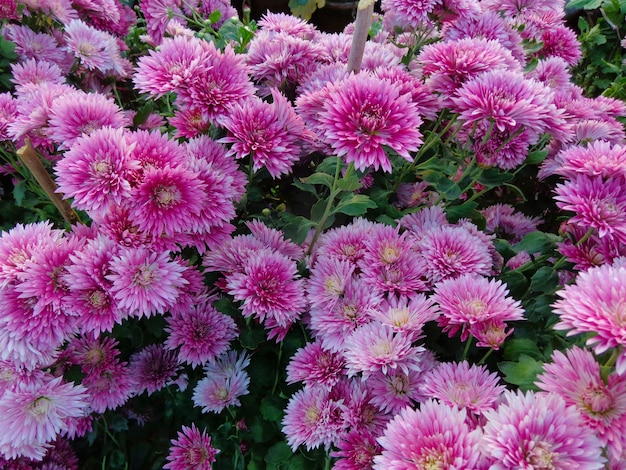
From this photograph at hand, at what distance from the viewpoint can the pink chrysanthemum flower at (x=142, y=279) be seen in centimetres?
69

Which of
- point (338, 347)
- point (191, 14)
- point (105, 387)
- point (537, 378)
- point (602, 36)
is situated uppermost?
point (602, 36)

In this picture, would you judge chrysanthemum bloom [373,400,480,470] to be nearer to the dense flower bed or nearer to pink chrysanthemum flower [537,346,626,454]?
the dense flower bed

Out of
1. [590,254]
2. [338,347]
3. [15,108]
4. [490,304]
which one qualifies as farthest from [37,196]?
[590,254]

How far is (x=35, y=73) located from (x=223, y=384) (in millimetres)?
814

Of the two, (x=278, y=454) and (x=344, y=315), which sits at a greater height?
(x=344, y=315)

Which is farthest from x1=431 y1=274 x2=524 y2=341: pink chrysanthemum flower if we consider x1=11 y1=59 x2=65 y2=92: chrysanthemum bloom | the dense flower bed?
x1=11 y1=59 x2=65 y2=92: chrysanthemum bloom

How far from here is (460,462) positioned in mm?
512

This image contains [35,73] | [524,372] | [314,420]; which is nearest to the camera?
[524,372]

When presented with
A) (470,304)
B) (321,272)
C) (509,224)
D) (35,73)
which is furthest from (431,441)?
(35,73)

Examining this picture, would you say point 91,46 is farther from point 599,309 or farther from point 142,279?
point 599,309

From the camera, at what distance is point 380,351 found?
67cm

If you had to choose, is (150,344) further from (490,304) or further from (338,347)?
(490,304)

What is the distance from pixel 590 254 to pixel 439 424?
0.38 m

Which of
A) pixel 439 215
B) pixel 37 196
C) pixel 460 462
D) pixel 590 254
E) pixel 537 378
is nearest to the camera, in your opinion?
pixel 460 462
